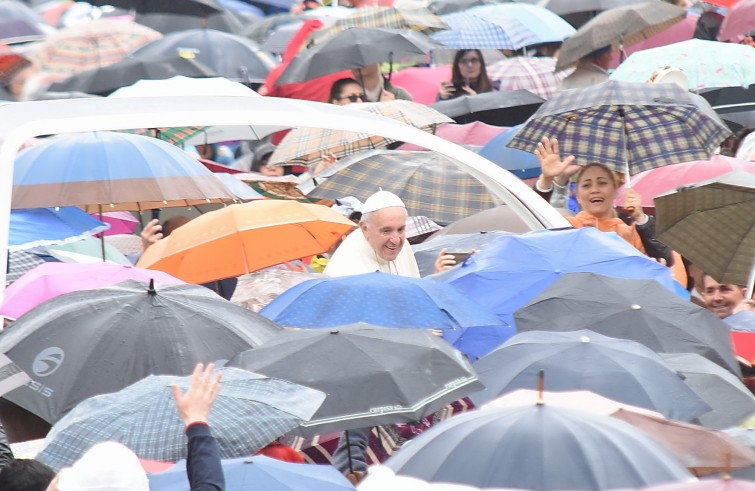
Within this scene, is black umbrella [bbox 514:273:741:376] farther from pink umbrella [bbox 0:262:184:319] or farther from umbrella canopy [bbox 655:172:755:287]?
pink umbrella [bbox 0:262:184:319]

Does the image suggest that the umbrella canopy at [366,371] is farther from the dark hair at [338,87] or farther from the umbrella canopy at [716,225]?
the dark hair at [338,87]

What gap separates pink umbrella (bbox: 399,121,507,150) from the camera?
43.3ft

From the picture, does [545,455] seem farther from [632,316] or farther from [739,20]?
[739,20]

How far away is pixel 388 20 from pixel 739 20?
3017 millimetres

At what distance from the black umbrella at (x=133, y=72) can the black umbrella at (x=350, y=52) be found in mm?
882

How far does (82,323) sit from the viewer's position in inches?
272

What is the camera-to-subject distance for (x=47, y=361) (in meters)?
6.75

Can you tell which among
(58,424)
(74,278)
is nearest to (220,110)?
(74,278)

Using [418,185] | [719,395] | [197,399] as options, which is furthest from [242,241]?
[197,399]

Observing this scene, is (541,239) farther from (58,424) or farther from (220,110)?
(58,424)

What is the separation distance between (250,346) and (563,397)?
4.73ft

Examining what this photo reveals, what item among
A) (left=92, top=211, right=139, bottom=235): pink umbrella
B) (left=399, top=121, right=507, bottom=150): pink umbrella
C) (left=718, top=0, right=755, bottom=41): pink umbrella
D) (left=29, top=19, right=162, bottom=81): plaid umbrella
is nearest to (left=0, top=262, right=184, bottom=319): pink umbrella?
(left=92, top=211, right=139, bottom=235): pink umbrella

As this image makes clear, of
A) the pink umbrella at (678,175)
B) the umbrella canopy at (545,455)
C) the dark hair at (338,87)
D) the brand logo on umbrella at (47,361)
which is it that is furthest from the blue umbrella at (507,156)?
the umbrella canopy at (545,455)

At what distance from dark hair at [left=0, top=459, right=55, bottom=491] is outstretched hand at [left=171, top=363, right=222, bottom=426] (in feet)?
1.79
